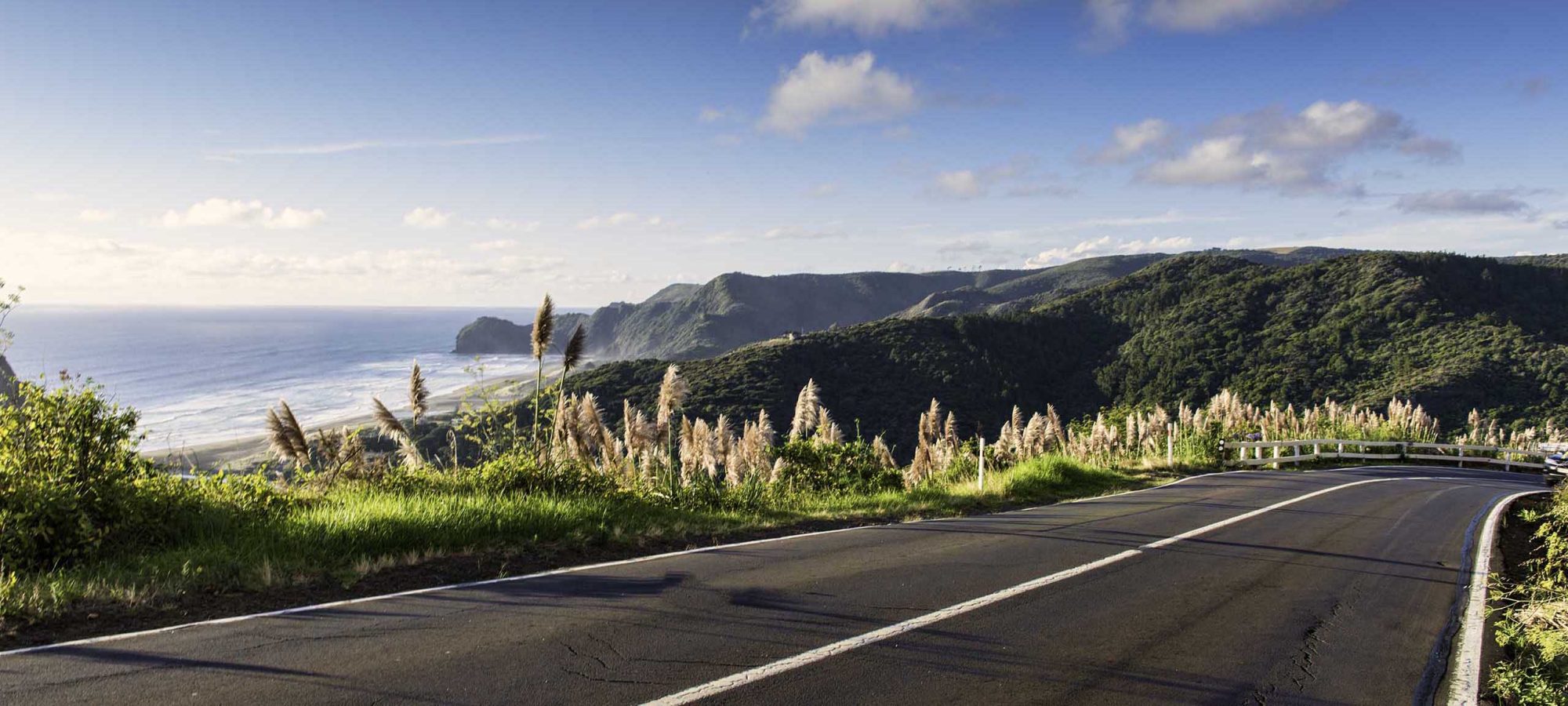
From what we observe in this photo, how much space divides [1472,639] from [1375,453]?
2773 centimetres

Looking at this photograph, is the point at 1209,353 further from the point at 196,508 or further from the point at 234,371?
the point at 234,371

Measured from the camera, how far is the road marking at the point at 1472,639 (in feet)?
15.7

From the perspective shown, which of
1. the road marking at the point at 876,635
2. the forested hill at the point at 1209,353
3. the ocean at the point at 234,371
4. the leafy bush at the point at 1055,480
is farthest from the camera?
the ocean at the point at 234,371

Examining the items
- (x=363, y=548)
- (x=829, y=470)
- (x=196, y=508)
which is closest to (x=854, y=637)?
(x=363, y=548)

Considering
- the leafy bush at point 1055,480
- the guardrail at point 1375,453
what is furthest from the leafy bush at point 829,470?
the guardrail at point 1375,453

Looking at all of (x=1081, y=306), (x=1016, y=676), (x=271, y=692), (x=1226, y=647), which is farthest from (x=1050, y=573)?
(x=1081, y=306)

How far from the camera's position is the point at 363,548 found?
6617 mm

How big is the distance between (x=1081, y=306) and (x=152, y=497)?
103186 millimetres

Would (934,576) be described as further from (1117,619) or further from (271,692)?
(271,692)

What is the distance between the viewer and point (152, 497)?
6613 mm

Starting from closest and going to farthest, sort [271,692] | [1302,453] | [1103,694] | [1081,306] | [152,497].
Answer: [271,692] → [1103,694] → [152,497] → [1302,453] → [1081,306]

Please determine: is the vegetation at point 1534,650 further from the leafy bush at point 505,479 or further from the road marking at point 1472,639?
the leafy bush at point 505,479

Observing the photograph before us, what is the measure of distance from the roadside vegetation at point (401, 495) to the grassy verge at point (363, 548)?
0.08 ft

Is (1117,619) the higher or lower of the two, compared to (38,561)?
lower
